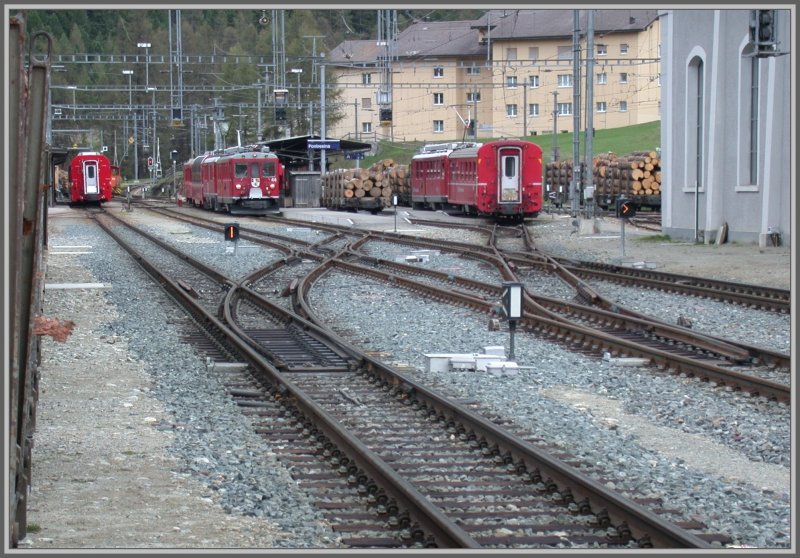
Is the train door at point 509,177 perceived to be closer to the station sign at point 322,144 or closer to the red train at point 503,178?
the red train at point 503,178

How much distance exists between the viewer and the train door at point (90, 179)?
205 ft

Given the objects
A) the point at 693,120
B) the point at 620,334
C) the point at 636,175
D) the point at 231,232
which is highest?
the point at 693,120

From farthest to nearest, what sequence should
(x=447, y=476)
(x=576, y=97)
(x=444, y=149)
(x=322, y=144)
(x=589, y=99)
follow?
1. (x=322, y=144)
2. (x=444, y=149)
3. (x=589, y=99)
4. (x=576, y=97)
5. (x=447, y=476)

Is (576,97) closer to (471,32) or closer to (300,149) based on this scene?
(300,149)

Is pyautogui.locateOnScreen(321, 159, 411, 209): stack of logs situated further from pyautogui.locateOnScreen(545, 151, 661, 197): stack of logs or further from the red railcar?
the red railcar

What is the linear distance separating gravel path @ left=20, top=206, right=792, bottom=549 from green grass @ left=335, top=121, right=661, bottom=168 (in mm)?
66474

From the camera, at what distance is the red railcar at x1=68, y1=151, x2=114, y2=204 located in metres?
62.2

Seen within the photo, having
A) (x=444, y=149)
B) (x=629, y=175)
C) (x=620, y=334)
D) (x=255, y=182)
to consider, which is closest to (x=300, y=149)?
(x=255, y=182)

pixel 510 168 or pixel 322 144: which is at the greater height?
pixel 322 144

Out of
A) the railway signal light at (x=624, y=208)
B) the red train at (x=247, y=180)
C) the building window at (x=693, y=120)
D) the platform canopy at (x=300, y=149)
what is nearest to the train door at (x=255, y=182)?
the red train at (x=247, y=180)

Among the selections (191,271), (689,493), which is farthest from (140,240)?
(689,493)

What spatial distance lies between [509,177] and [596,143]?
153 ft

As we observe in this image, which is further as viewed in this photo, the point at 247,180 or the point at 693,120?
the point at 247,180

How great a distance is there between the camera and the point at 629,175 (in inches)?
2005
